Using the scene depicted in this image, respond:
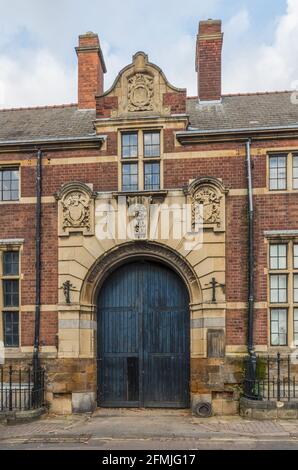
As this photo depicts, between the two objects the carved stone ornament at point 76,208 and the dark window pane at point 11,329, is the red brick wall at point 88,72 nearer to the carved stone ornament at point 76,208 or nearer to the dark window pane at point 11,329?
the carved stone ornament at point 76,208

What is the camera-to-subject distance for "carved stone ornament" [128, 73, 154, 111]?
44.0 ft

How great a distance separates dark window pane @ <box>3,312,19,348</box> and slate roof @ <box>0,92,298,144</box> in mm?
4695

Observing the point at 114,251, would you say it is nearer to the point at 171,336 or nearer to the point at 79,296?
the point at 79,296

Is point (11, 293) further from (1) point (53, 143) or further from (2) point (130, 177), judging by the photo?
(2) point (130, 177)

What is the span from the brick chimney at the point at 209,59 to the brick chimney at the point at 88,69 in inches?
127

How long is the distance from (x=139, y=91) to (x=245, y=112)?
125 inches

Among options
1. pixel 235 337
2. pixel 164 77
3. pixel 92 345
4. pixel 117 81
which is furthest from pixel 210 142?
pixel 92 345

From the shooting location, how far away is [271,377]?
484 inches

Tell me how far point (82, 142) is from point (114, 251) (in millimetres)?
2992

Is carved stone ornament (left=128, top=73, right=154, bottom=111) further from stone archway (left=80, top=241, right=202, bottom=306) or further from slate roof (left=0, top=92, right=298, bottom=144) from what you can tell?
stone archway (left=80, top=241, right=202, bottom=306)

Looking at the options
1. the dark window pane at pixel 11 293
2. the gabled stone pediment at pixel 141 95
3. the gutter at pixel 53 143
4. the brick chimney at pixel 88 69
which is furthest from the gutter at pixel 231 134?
the dark window pane at pixel 11 293

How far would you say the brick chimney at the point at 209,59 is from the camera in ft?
50.0

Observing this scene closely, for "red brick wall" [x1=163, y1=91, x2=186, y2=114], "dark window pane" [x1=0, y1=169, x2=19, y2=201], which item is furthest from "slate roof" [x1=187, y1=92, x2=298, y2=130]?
"dark window pane" [x1=0, y1=169, x2=19, y2=201]

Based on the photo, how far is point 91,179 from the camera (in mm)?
13383
